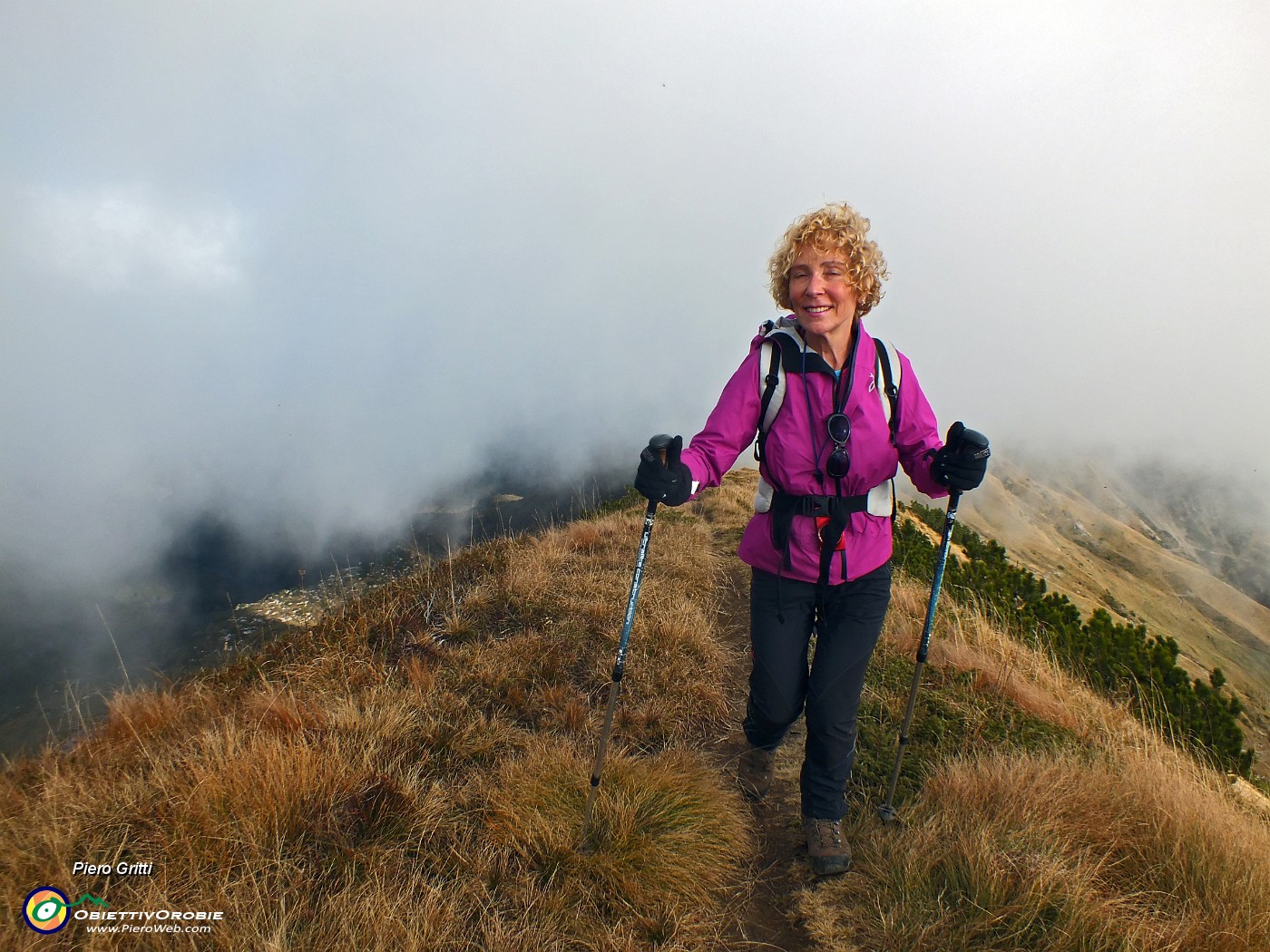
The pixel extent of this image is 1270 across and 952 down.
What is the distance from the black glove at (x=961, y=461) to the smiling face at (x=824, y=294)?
0.79 meters

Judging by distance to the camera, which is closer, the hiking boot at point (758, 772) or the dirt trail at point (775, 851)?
the dirt trail at point (775, 851)

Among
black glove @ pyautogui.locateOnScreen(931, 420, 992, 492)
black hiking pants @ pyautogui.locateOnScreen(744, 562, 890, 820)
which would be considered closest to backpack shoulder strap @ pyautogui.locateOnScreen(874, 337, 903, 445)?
black glove @ pyautogui.locateOnScreen(931, 420, 992, 492)

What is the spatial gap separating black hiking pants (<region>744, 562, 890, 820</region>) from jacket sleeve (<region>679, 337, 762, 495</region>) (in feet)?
2.44

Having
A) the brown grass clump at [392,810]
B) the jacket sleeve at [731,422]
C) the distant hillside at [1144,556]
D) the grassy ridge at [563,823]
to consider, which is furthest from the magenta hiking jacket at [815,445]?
the distant hillside at [1144,556]

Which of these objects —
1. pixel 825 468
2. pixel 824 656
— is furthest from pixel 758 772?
pixel 825 468

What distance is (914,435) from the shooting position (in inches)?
129

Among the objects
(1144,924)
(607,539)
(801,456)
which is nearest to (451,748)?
(801,456)

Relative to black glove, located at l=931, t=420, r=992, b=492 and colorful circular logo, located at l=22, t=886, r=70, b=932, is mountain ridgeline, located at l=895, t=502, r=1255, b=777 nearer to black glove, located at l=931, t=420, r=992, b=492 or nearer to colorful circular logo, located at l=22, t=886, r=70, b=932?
black glove, located at l=931, t=420, r=992, b=492

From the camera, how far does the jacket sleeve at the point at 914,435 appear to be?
3229 mm

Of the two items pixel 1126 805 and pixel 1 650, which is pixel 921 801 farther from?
pixel 1 650

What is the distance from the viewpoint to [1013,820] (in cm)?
300

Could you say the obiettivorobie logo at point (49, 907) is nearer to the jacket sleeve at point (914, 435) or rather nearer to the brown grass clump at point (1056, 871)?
the brown grass clump at point (1056, 871)

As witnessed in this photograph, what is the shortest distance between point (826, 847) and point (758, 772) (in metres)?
0.67

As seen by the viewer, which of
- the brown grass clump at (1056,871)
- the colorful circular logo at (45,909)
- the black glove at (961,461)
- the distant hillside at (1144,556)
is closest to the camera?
the colorful circular logo at (45,909)
